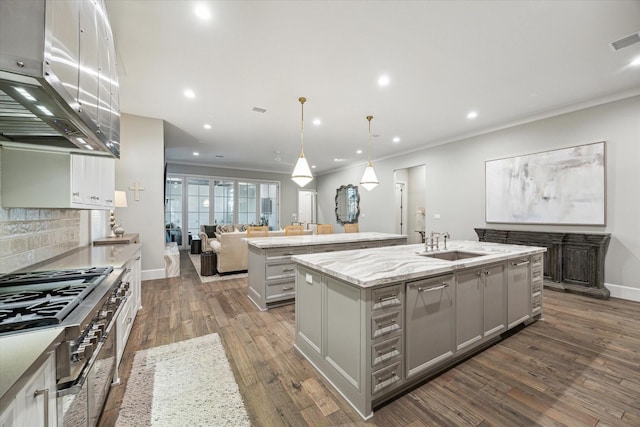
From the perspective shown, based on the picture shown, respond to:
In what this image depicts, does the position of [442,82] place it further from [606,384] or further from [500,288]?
[606,384]

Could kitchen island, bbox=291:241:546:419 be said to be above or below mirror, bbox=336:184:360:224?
below

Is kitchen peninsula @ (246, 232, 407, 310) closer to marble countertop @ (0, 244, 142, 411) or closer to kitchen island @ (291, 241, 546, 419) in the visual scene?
kitchen island @ (291, 241, 546, 419)

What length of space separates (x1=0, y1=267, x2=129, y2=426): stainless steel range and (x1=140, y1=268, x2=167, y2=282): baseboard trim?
11.2ft

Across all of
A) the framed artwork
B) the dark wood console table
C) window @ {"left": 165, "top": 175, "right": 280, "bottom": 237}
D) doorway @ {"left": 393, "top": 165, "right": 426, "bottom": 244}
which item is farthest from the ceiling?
window @ {"left": 165, "top": 175, "right": 280, "bottom": 237}

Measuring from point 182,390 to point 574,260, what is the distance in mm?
5311

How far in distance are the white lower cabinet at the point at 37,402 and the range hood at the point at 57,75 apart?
93cm

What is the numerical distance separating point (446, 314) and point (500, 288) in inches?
34.5

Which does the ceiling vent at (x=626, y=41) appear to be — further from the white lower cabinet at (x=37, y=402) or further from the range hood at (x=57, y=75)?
the white lower cabinet at (x=37, y=402)

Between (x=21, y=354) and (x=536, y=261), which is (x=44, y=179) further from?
(x=536, y=261)

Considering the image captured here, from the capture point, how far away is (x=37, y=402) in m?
0.76

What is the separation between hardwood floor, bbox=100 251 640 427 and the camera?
63.7 inches

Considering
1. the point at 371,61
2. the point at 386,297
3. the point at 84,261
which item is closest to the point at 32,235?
the point at 84,261

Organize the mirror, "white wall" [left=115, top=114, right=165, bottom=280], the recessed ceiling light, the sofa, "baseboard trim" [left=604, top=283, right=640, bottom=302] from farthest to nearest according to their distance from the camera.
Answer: the mirror → the sofa → "white wall" [left=115, top=114, right=165, bottom=280] → "baseboard trim" [left=604, top=283, right=640, bottom=302] → the recessed ceiling light

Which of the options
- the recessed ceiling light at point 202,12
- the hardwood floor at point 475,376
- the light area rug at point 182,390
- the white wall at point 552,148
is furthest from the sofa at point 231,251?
the white wall at point 552,148
